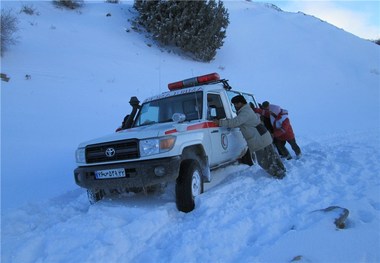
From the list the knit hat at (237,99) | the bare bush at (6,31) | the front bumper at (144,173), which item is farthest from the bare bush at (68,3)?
the front bumper at (144,173)

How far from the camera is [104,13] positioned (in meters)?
19.7

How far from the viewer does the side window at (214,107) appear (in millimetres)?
6000

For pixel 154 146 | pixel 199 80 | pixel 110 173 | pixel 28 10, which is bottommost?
pixel 110 173

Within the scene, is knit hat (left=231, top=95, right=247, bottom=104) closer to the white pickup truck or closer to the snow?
the white pickup truck

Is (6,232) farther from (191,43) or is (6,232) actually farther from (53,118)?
(191,43)

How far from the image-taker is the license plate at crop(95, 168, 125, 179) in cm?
478

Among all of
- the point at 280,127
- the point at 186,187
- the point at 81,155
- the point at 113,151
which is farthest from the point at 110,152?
the point at 280,127

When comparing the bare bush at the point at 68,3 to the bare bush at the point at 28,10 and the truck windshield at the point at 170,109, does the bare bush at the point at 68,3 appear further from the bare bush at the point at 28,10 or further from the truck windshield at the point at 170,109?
the truck windshield at the point at 170,109

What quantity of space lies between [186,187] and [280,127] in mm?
4171

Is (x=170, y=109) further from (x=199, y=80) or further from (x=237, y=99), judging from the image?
(x=237, y=99)

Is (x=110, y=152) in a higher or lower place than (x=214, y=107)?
lower

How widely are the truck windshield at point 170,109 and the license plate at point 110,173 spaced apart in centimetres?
153

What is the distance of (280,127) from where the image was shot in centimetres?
824

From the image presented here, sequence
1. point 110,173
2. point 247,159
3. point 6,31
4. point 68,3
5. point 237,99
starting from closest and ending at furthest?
1. point 110,173
2. point 237,99
3. point 247,159
4. point 6,31
5. point 68,3
